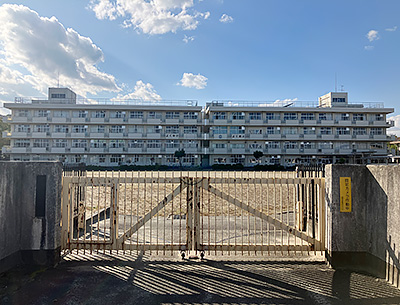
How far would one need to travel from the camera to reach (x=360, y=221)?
5.37m

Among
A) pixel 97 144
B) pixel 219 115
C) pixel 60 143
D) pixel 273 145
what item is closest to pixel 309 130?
pixel 273 145

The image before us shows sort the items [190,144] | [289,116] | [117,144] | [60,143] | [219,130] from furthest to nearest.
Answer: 1. [289,116]
2. [219,130]
3. [190,144]
4. [117,144]
5. [60,143]

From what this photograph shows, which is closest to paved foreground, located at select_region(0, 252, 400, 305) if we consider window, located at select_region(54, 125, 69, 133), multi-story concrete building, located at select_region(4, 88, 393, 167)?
multi-story concrete building, located at select_region(4, 88, 393, 167)

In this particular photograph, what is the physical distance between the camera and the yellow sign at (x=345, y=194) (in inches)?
210

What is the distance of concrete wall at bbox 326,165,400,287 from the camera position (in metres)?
4.98

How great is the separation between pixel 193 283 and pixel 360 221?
3.82 meters

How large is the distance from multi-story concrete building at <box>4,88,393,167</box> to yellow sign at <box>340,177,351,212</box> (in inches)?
1753

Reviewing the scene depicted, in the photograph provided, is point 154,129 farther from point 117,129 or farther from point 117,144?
point 117,144

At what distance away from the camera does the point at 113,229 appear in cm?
555

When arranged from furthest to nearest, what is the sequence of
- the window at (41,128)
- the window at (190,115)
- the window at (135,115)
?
the window at (190,115) → the window at (135,115) → the window at (41,128)

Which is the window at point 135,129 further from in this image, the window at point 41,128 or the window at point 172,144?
the window at point 41,128

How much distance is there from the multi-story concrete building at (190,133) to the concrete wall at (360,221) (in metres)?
44.5

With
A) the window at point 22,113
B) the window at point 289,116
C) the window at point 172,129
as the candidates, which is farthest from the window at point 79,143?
the window at point 289,116

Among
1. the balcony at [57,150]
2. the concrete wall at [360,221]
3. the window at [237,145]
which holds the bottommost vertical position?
the concrete wall at [360,221]
